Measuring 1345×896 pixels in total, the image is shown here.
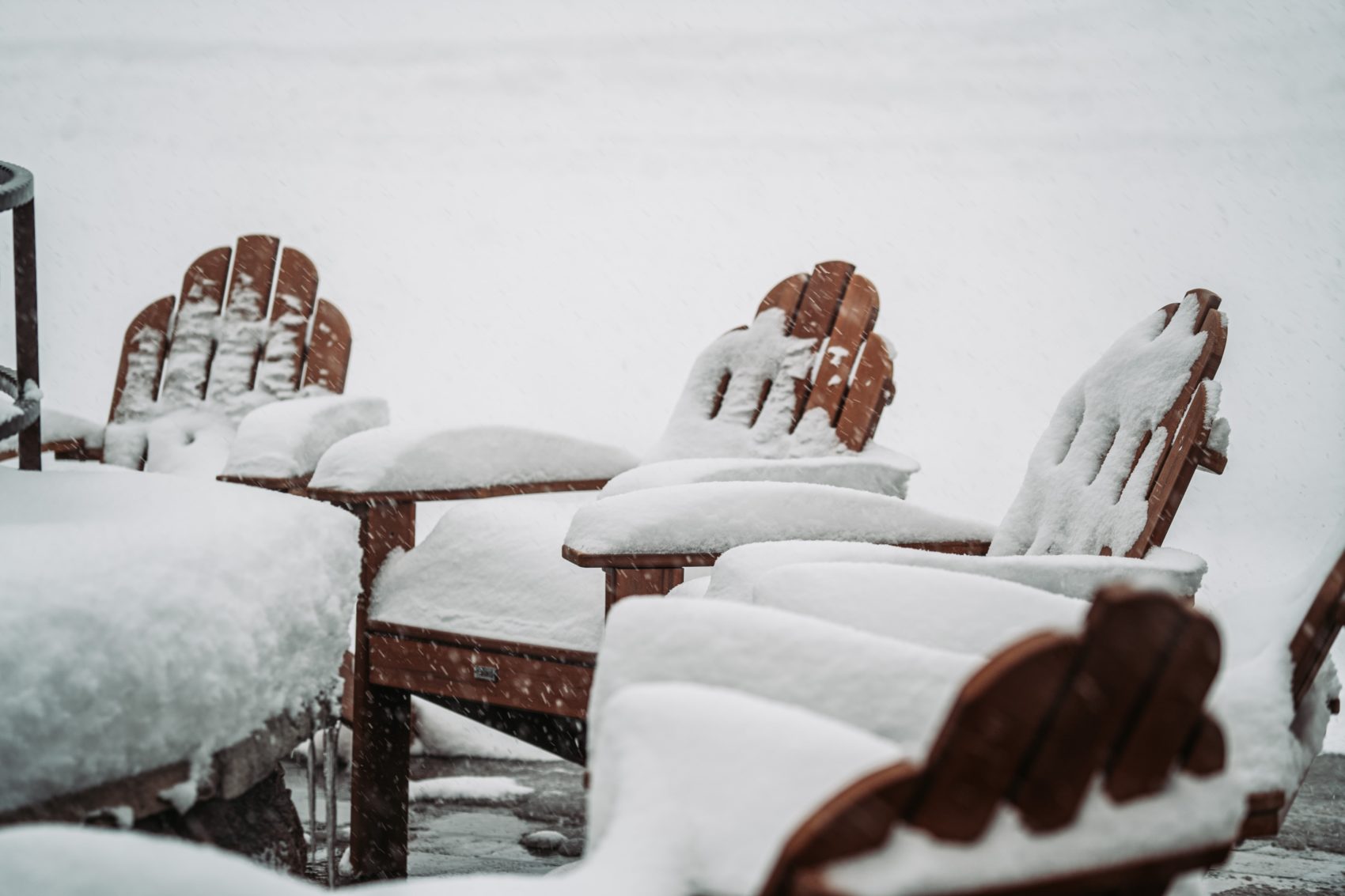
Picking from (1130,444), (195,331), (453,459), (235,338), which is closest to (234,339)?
(235,338)

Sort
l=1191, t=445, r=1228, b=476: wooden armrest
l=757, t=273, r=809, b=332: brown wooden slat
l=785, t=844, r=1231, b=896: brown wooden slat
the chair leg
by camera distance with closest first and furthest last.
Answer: l=785, t=844, r=1231, b=896: brown wooden slat
l=1191, t=445, r=1228, b=476: wooden armrest
the chair leg
l=757, t=273, r=809, b=332: brown wooden slat

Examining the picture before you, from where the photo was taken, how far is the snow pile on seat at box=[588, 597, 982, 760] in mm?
825

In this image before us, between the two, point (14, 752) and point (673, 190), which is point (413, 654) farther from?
point (673, 190)

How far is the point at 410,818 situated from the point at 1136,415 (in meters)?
2.05

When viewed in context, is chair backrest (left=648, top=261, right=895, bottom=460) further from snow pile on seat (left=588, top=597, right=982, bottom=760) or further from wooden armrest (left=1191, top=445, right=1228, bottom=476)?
snow pile on seat (left=588, top=597, right=982, bottom=760)

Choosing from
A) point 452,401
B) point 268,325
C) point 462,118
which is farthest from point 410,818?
point 462,118

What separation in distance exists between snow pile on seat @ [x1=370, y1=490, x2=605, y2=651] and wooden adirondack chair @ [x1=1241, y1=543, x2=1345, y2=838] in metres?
1.29

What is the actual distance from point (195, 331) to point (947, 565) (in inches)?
107

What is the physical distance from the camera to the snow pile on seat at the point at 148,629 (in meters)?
1.02

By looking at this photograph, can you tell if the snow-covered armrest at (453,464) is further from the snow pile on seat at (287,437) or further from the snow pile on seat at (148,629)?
the snow pile on seat at (148,629)

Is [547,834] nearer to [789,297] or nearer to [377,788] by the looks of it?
[377,788]

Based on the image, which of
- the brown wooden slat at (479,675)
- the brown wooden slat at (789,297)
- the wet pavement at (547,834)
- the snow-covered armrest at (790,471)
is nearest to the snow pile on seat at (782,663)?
the snow-covered armrest at (790,471)

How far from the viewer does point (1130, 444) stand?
6.49ft

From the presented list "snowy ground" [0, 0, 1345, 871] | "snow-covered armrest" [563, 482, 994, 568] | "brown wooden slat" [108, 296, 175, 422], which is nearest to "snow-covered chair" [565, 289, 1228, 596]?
"snow-covered armrest" [563, 482, 994, 568]
